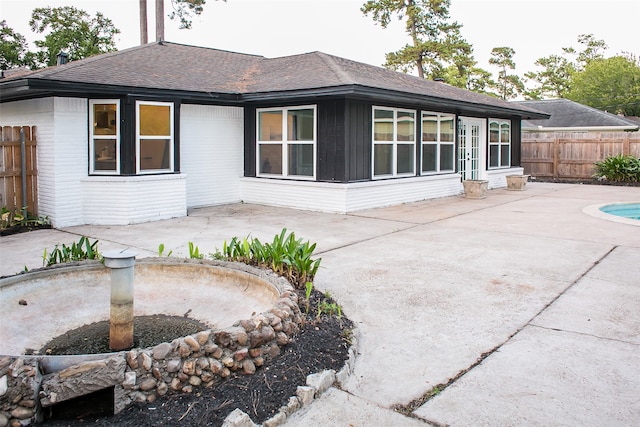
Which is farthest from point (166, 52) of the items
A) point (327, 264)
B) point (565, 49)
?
point (565, 49)

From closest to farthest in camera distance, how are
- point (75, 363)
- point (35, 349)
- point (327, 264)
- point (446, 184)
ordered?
point (75, 363) < point (35, 349) < point (327, 264) < point (446, 184)

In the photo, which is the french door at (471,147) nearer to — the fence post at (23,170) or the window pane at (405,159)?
the window pane at (405,159)

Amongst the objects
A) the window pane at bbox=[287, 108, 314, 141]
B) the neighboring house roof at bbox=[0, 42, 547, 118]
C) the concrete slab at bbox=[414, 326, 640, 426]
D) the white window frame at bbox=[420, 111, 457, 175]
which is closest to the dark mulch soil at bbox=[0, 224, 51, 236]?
the neighboring house roof at bbox=[0, 42, 547, 118]

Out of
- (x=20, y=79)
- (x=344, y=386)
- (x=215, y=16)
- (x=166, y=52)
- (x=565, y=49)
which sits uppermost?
(x=565, y=49)

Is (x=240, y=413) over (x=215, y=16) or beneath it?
beneath

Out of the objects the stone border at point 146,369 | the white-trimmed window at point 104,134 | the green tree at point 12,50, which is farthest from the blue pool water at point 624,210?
the green tree at point 12,50

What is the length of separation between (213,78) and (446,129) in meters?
6.48

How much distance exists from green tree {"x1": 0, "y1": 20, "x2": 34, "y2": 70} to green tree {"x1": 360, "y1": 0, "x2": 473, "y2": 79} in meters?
20.1

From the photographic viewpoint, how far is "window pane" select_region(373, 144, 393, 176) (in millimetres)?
12703

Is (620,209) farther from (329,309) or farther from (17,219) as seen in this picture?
(17,219)

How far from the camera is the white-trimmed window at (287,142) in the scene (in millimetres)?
12281

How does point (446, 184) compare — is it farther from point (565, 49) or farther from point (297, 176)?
point (565, 49)

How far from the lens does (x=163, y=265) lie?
546 cm

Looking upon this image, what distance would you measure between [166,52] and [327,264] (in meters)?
9.66
